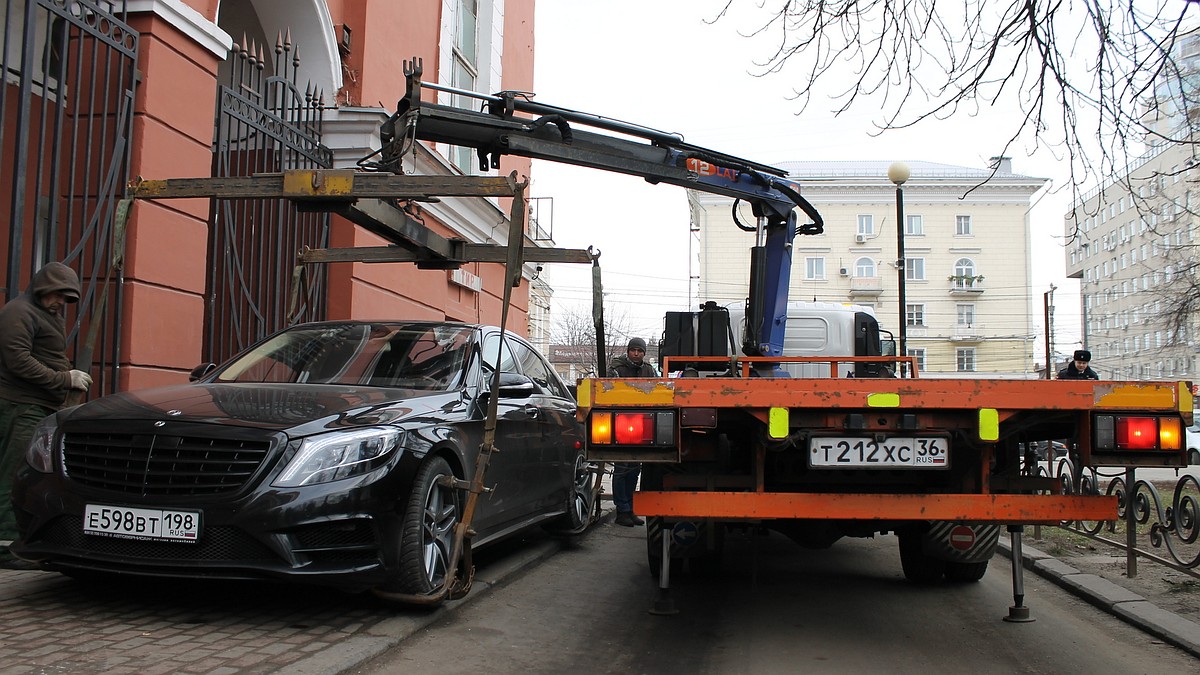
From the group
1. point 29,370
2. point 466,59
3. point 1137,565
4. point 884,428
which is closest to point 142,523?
point 29,370

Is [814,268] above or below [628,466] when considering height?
above

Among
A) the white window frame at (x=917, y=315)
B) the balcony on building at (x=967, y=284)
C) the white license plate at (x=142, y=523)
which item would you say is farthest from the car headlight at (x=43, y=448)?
the balcony on building at (x=967, y=284)

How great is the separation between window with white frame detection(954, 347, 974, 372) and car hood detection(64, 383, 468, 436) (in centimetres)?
5683

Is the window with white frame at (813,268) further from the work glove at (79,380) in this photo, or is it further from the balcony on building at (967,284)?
the work glove at (79,380)

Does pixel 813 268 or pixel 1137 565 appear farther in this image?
pixel 813 268

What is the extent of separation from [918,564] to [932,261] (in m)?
54.9

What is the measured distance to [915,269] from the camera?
5797 cm

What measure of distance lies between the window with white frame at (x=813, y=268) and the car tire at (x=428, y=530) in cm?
5399

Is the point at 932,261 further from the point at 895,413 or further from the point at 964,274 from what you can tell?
the point at 895,413

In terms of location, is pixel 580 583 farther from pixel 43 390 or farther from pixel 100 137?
pixel 100 137

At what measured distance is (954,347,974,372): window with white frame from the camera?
57188 millimetres

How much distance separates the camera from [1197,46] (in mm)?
5457

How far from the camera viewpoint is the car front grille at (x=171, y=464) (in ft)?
13.3

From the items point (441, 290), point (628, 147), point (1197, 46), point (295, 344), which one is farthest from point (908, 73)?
point (441, 290)
